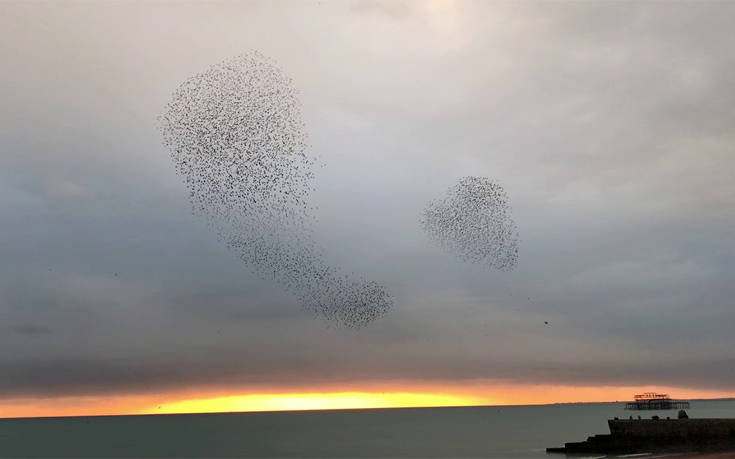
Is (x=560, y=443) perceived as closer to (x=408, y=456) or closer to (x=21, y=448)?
(x=408, y=456)

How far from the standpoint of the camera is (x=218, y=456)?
143500 millimetres

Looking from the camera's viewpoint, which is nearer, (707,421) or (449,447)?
→ (707,421)

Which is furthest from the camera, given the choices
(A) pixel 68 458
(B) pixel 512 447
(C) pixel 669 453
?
(A) pixel 68 458

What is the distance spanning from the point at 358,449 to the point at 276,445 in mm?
30501

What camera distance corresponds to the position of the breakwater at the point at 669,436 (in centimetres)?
8462

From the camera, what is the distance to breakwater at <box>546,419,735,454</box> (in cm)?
8462

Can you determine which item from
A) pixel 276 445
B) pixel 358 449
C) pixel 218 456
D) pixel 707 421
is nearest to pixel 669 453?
pixel 707 421

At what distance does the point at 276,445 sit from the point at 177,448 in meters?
24.7

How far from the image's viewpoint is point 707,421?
8662 cm

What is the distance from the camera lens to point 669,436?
87500mm

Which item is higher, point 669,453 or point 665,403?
point 665,403

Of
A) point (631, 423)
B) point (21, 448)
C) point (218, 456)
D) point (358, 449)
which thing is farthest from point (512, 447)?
point (21, 448)

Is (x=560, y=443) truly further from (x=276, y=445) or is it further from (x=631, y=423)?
(x=276, y=445)

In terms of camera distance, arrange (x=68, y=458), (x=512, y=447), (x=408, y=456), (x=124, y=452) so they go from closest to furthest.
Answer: (x=408, y=456)
(x=512, y=447)
(x=68, y=458)
(x=124, y=452)
